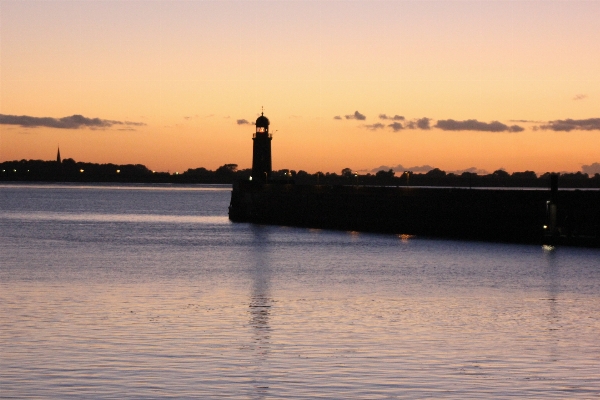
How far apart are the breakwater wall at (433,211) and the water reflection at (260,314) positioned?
14649mm

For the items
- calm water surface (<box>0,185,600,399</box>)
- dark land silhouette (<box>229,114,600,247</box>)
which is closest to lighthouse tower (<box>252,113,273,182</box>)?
dark land silhouette (<box>229,114,600,247</box>)

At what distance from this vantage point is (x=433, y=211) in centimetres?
6656

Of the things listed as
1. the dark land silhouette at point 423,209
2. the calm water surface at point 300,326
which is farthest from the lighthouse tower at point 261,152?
the calm water surface at point 300,326

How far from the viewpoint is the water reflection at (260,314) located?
17391mm

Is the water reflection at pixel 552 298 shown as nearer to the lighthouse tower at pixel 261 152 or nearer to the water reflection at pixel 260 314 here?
the water reflection at pixel 260 314

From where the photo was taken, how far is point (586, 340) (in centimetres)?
2203

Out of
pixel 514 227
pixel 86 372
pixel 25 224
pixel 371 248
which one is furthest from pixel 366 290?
pixel 25 224

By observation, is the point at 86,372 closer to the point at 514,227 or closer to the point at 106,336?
the point at 106,336

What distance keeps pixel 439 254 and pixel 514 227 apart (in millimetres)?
8863

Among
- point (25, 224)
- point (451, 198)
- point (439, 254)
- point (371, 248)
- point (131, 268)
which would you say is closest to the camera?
point (131, 268)

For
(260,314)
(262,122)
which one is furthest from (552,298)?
(262,122)

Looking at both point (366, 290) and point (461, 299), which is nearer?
point (461, 299)

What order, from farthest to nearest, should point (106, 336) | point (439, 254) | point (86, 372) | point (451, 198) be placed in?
point (451, 198)
point (439, 254)
point (106, 336)
point (86, 372)

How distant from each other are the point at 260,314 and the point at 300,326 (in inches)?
104
